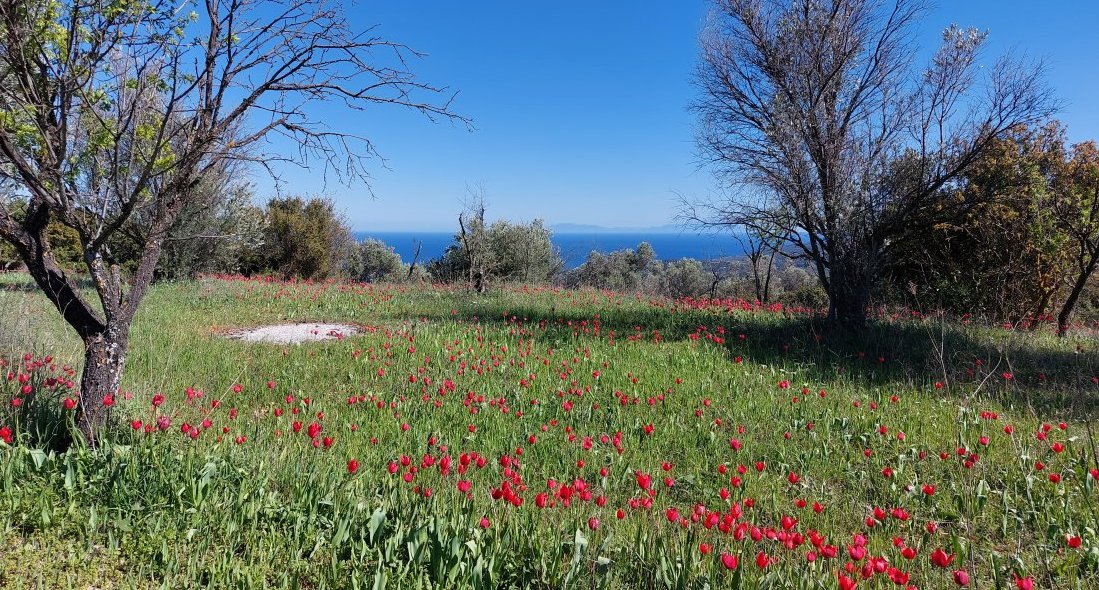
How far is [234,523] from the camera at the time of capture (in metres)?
2.57

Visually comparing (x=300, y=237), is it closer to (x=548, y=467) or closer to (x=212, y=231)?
(x=212, y=231)

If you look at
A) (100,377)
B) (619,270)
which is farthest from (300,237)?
(100,377)

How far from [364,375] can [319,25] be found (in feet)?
12.7

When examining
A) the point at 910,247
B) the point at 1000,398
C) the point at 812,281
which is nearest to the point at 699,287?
the point at 812,281

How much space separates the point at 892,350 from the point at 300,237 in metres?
23.5

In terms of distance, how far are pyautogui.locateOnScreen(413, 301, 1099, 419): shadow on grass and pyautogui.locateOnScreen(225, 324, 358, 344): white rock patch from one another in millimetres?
1964

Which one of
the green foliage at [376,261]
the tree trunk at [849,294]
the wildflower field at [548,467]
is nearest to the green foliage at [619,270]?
the green foliage at [376,261]

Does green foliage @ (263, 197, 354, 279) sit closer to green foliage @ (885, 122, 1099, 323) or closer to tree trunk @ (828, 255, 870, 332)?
tree trunk @ (828, 255, 870, 332)

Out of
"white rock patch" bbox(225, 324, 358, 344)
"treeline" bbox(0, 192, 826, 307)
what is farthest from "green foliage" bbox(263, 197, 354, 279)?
"white rock patch" bbox(225, 324, 358, 344)

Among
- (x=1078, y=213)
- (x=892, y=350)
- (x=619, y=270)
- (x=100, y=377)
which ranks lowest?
(x=892, y=350)

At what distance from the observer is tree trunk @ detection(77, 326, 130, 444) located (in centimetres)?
344

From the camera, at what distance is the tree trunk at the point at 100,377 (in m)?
3.44

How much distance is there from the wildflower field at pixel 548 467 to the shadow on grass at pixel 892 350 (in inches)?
3.4

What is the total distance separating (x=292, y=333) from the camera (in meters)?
8.92
